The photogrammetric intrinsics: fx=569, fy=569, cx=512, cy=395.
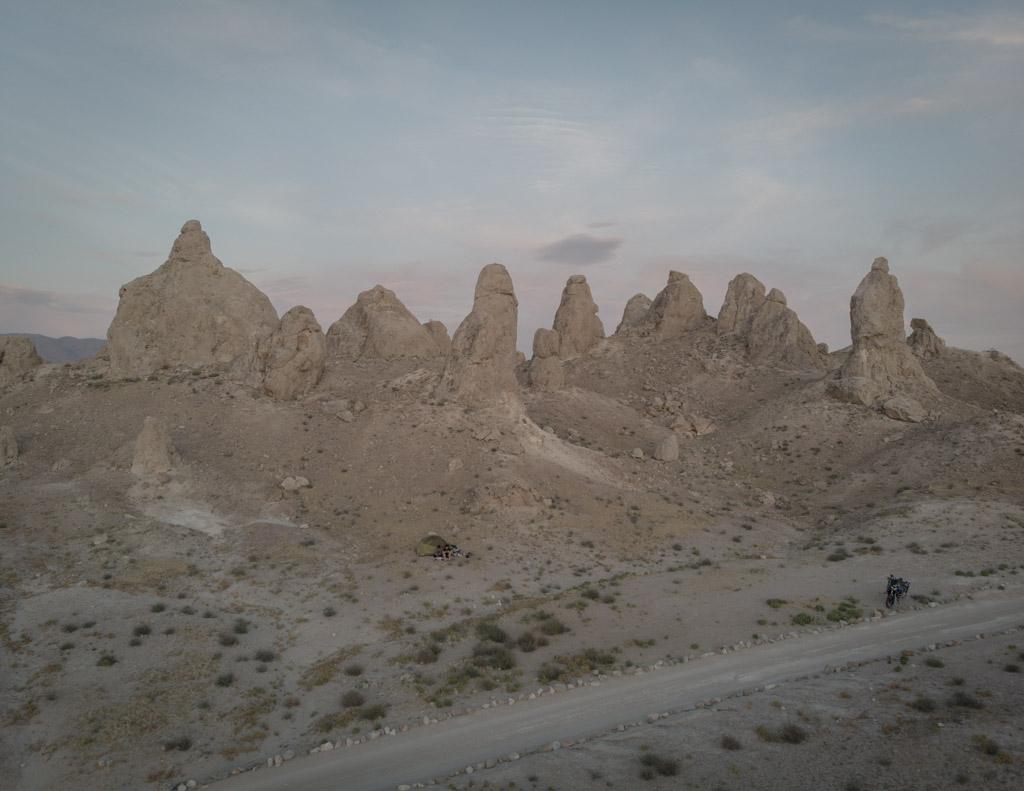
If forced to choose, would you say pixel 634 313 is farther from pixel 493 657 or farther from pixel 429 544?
pixel 493 657

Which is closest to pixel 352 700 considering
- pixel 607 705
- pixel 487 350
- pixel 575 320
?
pixel 607 705

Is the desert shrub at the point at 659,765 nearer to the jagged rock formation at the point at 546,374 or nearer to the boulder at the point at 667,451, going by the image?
the boulder at the point at 667,451

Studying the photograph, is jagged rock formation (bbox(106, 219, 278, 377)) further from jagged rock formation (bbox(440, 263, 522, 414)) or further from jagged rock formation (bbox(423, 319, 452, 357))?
jagged rock formation (bbox(423, 319, 452, 357))

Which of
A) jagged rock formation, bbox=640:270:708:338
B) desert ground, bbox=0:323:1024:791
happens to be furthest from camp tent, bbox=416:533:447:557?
jagged rock formation, bbox=640:270:708:338

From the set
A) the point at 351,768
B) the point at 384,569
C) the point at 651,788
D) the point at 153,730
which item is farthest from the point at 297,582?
the point at 651,788

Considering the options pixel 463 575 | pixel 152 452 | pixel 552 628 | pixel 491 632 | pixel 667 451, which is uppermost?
pixel 667 451
